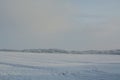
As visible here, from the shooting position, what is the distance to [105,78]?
17.8 meters

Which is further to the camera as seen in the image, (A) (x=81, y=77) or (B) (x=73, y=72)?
(B) (x=73, y=72)

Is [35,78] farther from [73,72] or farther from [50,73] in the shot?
[73,72]

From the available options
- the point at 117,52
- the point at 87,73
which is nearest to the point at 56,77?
the point at 87,73

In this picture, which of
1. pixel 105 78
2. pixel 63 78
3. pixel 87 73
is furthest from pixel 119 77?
pixel 63 78

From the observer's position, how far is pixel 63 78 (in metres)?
17.3

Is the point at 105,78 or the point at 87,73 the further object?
the point at 87,73

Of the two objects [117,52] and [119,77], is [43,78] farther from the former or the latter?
[117,52]

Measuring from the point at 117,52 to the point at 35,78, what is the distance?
143ft

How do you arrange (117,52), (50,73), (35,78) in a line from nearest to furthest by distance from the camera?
1. (35,78)
2. (50,73)
3. (117,52)

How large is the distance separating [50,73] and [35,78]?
2491mm

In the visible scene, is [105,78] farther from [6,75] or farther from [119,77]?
[6,75]

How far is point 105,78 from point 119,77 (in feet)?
3.74

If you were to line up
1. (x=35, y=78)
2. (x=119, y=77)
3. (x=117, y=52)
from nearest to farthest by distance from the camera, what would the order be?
(x=35, y=78) < (x=119, y=77) < (x=117, y=52)

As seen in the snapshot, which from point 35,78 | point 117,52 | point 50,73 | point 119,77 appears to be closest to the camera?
point 35,78
